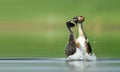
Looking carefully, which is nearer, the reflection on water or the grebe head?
the reflection on water

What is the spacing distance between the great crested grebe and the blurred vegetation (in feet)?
0.16

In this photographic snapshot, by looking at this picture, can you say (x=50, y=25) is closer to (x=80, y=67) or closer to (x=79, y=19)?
(x=79, y=19)

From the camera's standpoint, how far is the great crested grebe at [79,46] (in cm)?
392

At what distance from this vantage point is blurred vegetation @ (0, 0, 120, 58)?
12.8ft

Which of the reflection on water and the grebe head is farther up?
the grebe head

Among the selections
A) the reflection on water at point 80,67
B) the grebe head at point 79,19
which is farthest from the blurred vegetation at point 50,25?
the reflection on water at point 80,67

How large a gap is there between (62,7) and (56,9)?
71 millimetres

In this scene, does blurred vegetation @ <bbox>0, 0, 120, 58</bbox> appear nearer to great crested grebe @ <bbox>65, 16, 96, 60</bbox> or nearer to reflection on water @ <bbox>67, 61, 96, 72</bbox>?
great crested grebe @ <bbox>65, 16, 96, 60</bbox>

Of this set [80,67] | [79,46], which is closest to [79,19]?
[79,46]

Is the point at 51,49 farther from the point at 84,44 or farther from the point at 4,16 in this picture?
the point at 4,16

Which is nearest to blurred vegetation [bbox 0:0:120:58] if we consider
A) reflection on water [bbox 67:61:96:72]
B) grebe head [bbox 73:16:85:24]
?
grebe head [bbox 73:16:85:24]

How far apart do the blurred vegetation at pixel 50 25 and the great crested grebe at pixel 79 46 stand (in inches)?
1.9

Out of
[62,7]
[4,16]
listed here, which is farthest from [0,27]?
[62,7]

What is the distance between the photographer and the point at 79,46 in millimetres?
3988
